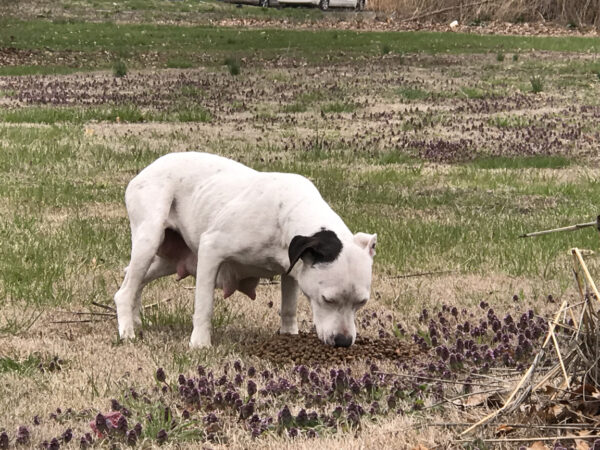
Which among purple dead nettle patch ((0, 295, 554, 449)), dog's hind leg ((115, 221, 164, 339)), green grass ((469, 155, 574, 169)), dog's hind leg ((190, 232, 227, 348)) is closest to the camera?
purple dead nettle patch ((0, 295, 554, 449))

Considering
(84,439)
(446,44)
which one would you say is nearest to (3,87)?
(446,44)

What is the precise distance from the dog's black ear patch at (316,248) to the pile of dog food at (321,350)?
0.69m

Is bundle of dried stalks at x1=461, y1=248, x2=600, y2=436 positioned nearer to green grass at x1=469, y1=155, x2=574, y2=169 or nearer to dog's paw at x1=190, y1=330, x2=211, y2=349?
dog's paw at x1=190, y1=330, x2=211, y2=349

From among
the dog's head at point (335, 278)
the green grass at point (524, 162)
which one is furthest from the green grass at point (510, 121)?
the dog's head at point (335, 278)

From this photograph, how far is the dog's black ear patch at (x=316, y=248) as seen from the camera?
5.04 metres

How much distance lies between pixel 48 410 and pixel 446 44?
27004 millimetres

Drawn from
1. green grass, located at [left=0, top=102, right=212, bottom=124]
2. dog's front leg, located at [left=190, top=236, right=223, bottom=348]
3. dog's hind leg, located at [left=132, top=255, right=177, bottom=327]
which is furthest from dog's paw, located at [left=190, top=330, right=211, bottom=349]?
Result: green grass, located at [left=0, top=102, right=212, bottom=124]

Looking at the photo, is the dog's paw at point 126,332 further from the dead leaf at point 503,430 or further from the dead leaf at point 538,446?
the dead leaf at point 538,446

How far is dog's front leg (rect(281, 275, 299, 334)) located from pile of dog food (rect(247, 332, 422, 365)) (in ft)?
0.55

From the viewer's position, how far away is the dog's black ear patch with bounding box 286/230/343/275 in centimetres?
504

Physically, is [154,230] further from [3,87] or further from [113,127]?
[3,87]

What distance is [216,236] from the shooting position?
5.71 meters

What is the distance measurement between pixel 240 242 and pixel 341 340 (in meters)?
0.94

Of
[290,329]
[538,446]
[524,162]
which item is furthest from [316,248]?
[524,162]
